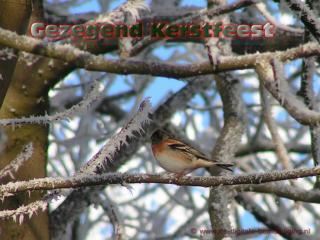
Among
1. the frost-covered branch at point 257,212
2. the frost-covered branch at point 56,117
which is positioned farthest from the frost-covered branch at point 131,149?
the frost-covered branch at point 56,117

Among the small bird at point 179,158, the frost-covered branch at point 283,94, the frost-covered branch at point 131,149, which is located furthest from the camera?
the frost-covered branch at point 131,149

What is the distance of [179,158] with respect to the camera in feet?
14.1

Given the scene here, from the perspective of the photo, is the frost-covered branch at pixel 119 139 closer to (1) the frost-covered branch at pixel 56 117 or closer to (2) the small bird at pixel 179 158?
(1) the frost-covered branch at pixel 56 117

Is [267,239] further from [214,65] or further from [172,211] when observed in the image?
[172,211]

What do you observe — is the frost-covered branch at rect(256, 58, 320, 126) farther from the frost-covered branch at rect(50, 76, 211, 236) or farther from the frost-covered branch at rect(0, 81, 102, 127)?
the frost-covered branch at rect(50, 76, 211, 236)

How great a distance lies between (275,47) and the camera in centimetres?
578

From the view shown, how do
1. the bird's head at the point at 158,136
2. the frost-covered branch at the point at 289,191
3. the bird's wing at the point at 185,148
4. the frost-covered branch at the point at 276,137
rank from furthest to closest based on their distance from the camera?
the frost-covered branch at the point at 276,137
the bird's head at the point at 158,136
the frost-covered branch at the point at 289,191
the bird's wing at the point at 185,148

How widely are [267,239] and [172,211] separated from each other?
4303mm

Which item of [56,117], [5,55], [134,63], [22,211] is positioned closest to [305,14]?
[134,63]

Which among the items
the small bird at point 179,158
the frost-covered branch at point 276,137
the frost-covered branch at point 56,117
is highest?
the frost-covered branch at point 56,117

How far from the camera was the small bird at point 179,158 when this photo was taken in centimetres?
426

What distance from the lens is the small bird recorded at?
4.26m

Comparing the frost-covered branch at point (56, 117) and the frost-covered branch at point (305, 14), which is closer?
the frost-covered branch at point (56, 117)

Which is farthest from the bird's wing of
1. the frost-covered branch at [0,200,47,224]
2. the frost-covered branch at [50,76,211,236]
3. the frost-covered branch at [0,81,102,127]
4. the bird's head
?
the frost-covered branch at [0,200,47,224]
